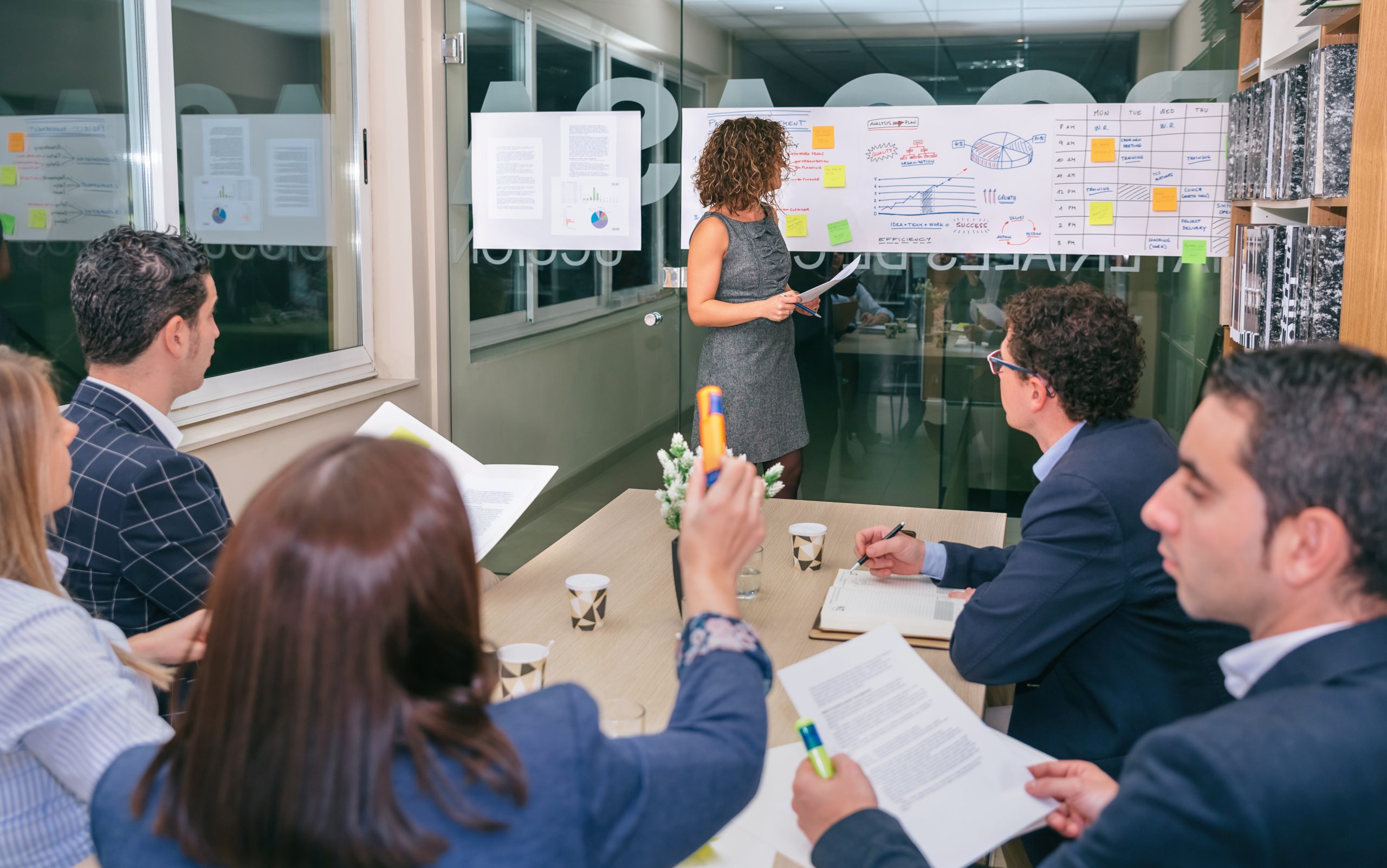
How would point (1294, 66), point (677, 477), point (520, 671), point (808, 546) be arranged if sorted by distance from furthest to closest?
point (1294, 66), point (808, 546), point (677, 477), point (520, 671)

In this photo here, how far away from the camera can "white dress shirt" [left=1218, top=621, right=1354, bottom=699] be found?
3.01ft

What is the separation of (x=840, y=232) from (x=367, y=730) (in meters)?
3.55

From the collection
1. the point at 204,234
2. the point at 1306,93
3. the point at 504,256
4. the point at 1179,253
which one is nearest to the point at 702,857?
the point at 1306,93

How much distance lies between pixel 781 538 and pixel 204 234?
2236 mm

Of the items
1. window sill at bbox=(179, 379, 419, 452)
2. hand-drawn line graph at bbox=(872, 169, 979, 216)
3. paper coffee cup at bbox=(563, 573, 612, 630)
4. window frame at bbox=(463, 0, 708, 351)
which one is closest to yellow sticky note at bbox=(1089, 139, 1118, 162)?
hand-drawn line graph at bbox=(872, 169, 979, 216)

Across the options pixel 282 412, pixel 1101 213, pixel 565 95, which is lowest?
pixel 282 412

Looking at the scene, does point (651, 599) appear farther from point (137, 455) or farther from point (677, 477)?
point (137, 455)

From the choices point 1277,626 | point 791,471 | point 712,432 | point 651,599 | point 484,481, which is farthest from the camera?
point 791,471

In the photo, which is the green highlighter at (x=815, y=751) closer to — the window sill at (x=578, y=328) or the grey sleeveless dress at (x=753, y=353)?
the grey sleeveless dress at (x=753, y=353)

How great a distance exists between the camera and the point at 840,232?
407 cm

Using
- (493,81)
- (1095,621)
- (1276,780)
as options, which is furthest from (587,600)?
(493,81)

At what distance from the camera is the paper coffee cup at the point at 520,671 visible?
4.88 feet

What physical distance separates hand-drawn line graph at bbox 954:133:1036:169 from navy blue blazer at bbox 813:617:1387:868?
3232 millimetres

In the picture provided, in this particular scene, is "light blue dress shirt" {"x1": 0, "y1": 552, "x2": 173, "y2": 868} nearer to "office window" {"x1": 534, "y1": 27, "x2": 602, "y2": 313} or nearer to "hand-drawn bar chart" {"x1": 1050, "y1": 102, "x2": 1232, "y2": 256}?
"office window" {"x1": 534, "y1": 27, "x2": 602, "y2": 313}
